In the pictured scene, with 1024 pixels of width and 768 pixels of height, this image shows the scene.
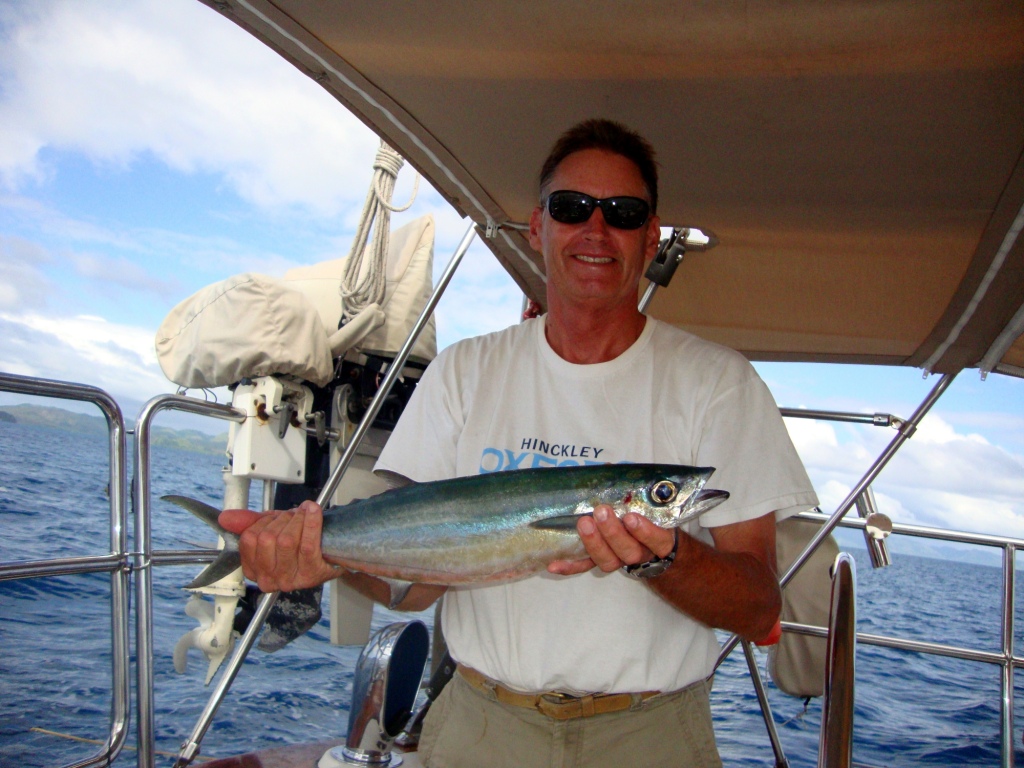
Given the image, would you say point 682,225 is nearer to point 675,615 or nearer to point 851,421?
point 851,421

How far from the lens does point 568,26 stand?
2.11m

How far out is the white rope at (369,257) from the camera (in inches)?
162

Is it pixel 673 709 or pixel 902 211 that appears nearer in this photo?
pixel 673 709

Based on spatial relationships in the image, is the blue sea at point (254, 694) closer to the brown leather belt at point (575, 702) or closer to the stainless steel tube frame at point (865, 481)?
the stainless steel tube frame at point (865, 481)

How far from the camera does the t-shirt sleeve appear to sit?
210 cm

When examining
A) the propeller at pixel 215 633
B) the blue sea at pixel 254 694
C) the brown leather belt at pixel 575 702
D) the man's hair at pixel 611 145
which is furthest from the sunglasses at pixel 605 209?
the propeller at pixel 215 633

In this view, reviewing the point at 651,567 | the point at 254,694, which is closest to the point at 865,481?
the point at 651,567

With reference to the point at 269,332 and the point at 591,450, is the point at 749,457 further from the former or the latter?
the point at 269,332

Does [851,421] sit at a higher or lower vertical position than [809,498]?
higher

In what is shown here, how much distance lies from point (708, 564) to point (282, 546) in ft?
3.61

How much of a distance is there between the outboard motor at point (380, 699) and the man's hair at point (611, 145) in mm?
1755

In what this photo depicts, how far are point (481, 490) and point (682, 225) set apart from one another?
1.90m

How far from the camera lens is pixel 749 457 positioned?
7.04ft

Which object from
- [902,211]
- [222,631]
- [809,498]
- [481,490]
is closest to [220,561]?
[481,490]
